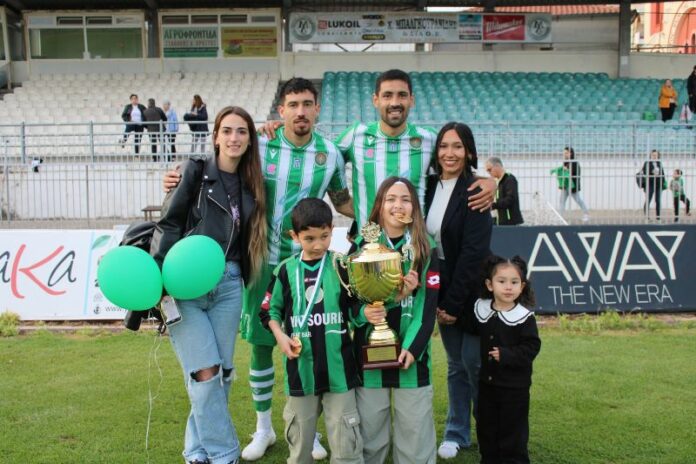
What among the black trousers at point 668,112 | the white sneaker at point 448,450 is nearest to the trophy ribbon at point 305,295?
the white sneaker at point 448,450

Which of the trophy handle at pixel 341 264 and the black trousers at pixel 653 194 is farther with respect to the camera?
the black trousers at pixel 653 194

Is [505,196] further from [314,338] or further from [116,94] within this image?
[116,94]

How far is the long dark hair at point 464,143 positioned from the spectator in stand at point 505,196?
6.10 m

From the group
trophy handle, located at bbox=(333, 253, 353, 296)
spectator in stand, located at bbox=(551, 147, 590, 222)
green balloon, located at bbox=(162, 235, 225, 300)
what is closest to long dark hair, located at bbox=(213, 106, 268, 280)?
green balloon, located at bbox=(162, 235, 225, 300)

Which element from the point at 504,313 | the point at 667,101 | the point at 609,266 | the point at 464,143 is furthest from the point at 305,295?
the point at 667,101

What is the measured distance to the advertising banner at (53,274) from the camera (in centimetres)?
821

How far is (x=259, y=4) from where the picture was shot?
955 inches

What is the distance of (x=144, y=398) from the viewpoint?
5.52 meters

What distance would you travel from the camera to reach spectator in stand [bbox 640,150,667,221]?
10.7m

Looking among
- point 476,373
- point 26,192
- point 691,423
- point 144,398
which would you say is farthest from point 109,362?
point 26,192

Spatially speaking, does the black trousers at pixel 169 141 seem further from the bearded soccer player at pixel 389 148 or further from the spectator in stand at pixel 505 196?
the bearded soccer player at pixel 389 148

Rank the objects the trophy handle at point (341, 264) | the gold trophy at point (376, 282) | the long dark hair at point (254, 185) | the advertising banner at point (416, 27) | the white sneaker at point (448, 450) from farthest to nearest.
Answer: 1. the advertising banner at point (416, 27)
2. the white sneaker at point (448, 450)
3. the long dark hair at point (254, 185)
4. the trophy handle at point (341, 264)
5. the gold trophy at point (376, 282)

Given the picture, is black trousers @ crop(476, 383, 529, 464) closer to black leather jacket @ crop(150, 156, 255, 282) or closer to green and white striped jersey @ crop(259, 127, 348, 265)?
green and white striped jersey @ crop(259, 127, 348, 265)

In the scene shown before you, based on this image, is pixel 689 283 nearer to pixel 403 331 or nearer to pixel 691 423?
pixel 691 423
